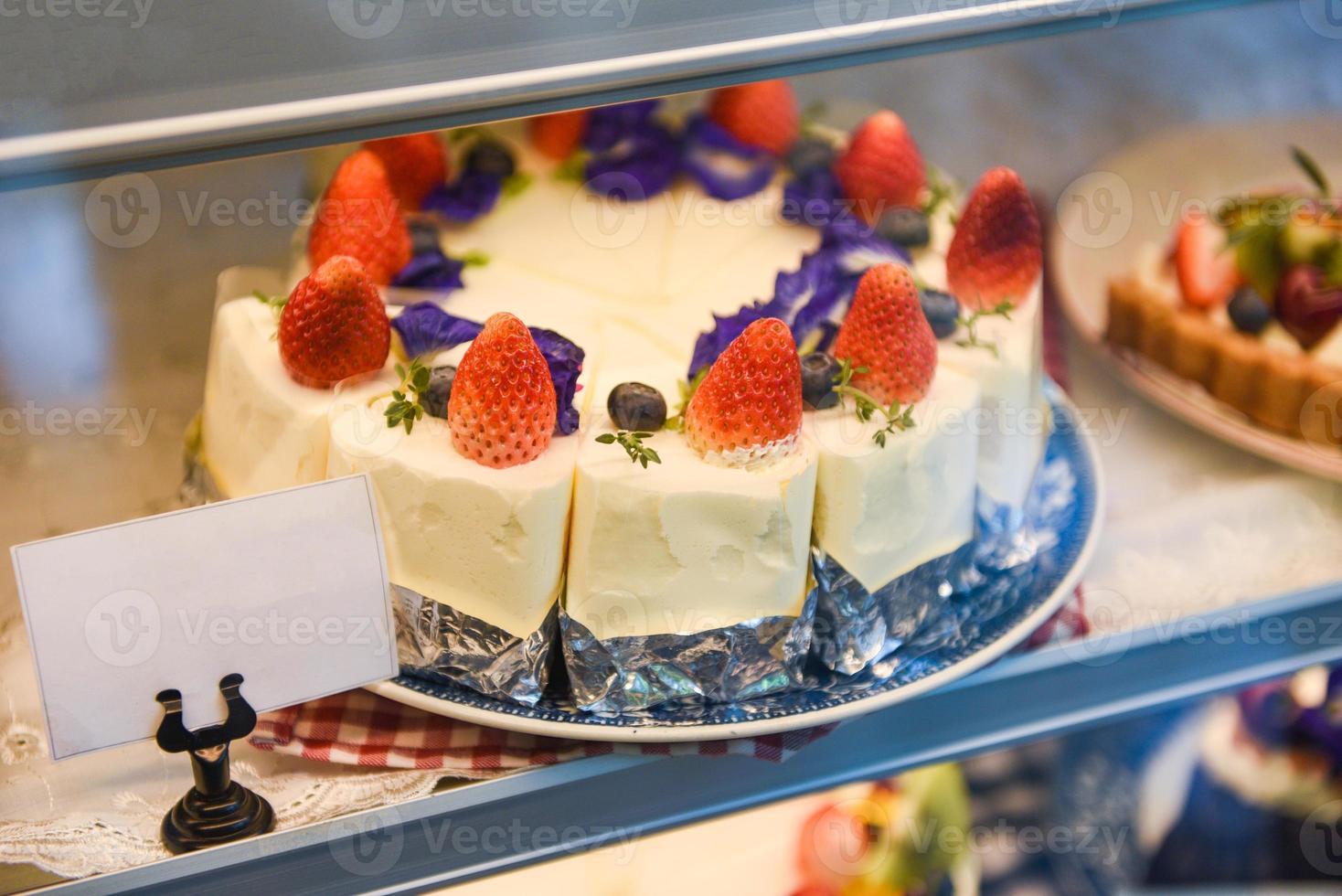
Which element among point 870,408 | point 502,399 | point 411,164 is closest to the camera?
point 502,399

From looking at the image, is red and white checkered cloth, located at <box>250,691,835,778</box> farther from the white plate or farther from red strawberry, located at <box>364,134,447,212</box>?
the white plate

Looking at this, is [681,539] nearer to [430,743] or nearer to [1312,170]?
[430,743]

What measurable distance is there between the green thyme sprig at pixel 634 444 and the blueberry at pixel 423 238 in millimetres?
413

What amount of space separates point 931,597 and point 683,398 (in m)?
0.31

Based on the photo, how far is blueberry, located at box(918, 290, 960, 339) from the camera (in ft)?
3.91

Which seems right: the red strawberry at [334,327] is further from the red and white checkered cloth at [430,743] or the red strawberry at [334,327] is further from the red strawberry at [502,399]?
the red and white checkered cloth at [430,743]

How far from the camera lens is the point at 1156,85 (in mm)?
1711

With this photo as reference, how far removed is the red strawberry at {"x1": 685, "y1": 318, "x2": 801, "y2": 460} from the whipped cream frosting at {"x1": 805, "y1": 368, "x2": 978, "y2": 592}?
0.07 metres

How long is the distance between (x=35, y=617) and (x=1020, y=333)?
89 centimetres

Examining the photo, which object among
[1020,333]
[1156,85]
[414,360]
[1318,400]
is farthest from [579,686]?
[1156,85]

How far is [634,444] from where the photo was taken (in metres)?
0.99

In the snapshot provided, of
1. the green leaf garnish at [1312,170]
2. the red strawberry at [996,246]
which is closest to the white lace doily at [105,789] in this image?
the red strawberry at [996,246]

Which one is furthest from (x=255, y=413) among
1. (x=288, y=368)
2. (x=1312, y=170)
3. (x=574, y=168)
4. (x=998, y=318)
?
(x=1312, y=170)

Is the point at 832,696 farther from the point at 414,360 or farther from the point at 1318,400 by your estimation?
the point at 1318,400
